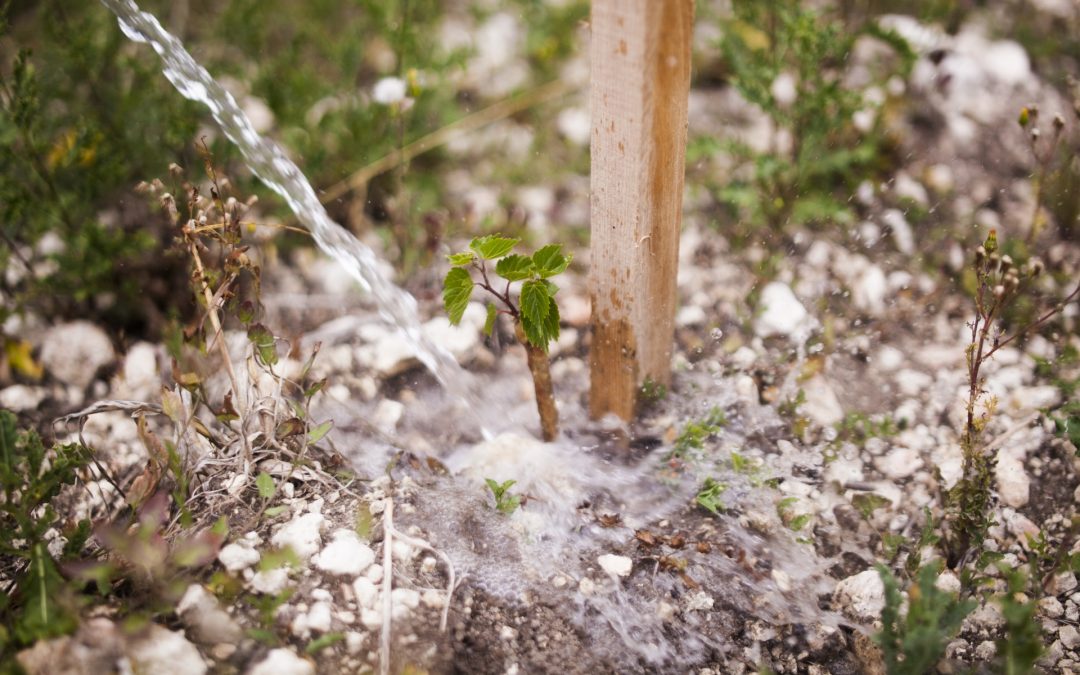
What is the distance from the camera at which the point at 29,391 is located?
6.89 feet

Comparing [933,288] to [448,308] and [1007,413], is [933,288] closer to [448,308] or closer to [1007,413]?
[1007,413]

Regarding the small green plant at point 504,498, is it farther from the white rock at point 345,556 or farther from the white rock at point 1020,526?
the white rock at point 1020,526

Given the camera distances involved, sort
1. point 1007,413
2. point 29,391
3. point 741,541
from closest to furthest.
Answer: point 741,541
point 1007,413
point 29,391

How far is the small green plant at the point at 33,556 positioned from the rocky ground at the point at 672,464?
4 centimetres

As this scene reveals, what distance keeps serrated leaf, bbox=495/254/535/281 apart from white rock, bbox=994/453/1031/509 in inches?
46.5

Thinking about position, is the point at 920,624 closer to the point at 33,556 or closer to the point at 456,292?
the point at 456,292

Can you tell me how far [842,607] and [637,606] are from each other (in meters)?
0.43

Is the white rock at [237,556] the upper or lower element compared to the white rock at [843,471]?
lower

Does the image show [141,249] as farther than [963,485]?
Yes

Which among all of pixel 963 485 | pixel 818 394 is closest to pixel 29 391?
pixel 818 394

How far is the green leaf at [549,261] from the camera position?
1462 millimetres

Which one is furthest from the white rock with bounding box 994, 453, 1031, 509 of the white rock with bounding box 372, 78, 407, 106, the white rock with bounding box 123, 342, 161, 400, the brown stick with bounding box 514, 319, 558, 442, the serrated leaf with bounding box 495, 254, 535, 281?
the white rock with bounding box 123, 342, 161, 400

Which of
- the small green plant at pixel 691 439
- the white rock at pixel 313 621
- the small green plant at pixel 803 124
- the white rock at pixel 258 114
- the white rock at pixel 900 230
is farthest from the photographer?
the white rock at pixel 258 114

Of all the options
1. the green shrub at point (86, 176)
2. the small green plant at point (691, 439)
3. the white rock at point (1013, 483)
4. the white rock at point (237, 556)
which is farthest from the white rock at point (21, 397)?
the white rock at point (1013, 483)
